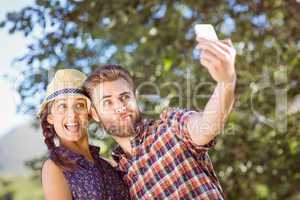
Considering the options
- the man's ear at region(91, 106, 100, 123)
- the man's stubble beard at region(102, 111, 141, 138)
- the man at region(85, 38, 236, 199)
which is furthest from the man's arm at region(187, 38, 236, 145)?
the man's ear at region(91, 106, 100, 123)

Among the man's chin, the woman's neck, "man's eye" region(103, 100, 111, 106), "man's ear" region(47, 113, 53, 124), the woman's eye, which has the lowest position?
the woman's neck

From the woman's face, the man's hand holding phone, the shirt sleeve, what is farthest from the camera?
the woman's face

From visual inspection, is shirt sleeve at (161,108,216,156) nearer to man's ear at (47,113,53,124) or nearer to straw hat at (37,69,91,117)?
straw hat at (37,69,91,117)

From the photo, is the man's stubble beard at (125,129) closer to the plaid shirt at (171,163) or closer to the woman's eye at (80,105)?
the plaid shirt at (171,163)

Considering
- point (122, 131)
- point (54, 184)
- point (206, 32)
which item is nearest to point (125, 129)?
point (122, 131)

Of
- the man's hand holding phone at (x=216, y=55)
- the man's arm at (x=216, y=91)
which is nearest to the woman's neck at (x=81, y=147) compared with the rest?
the man's arm at (x=216, y=91)

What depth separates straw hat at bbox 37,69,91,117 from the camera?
3.06m

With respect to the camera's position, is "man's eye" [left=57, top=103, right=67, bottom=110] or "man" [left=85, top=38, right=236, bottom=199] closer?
"man" [left=85, top=38, right=236, bottom=199]

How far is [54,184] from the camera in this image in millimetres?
2805

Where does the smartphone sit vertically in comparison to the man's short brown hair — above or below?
above

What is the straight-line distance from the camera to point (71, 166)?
2.90m

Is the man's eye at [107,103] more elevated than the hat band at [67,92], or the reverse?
the hat band at [67,92]

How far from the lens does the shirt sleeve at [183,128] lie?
2582mm

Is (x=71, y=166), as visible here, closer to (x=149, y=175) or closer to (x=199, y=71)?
(x=149, y=175)
